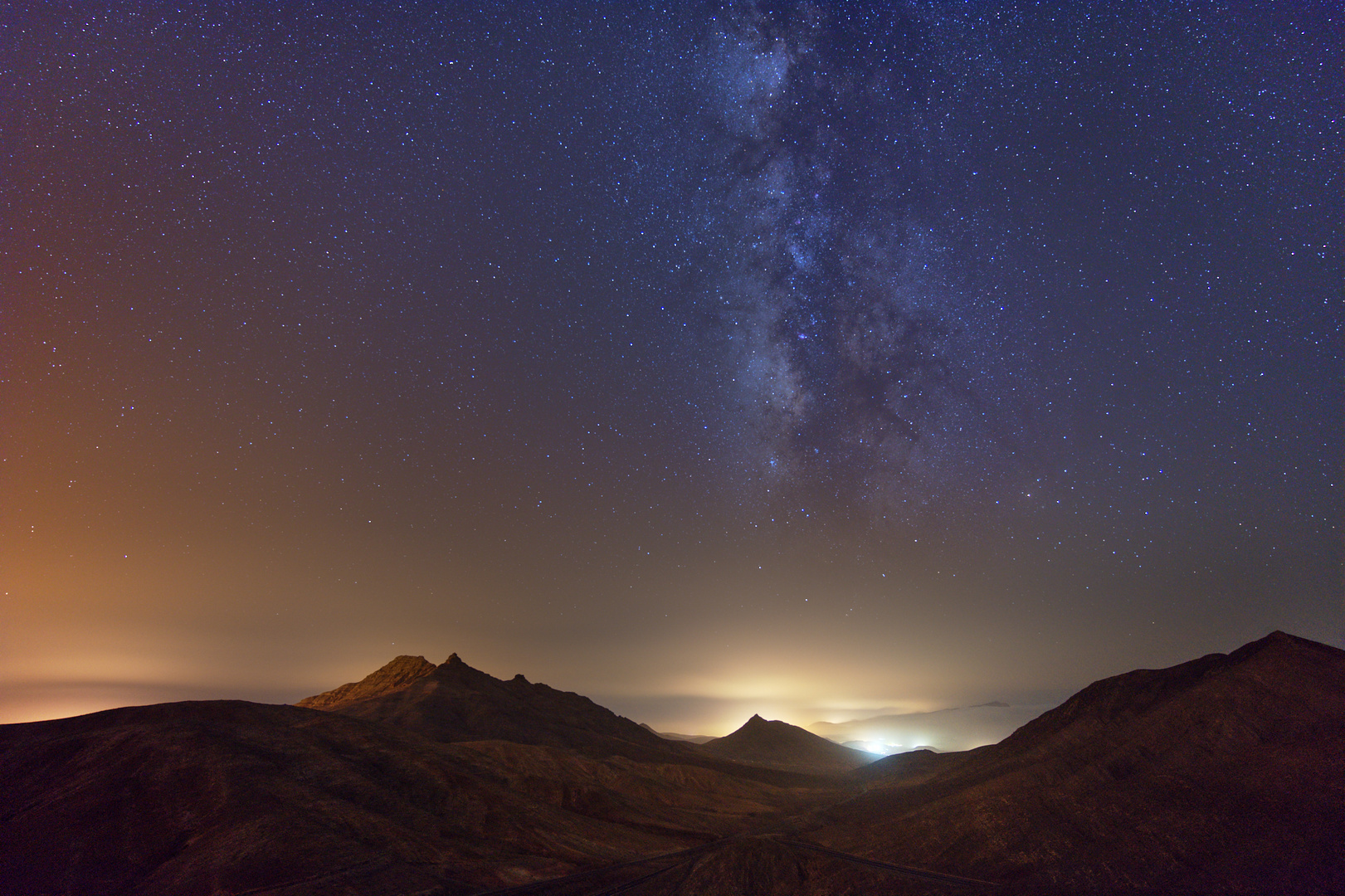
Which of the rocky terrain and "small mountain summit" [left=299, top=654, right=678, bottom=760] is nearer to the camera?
the rocky terrain

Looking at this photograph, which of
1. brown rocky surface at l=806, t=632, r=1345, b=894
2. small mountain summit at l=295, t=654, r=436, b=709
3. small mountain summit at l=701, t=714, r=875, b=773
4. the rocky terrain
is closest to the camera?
brown rocky surface at l=806, t=632, r=1345, b=894

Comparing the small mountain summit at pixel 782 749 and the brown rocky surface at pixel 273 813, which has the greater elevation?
the small mountain summit at pixel 782 749

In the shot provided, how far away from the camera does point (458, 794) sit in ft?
167

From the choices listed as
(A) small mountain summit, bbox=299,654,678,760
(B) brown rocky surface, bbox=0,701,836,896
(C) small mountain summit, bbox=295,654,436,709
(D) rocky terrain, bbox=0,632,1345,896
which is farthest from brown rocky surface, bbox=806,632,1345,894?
(C) small mountain summit, bbox=295,654,436,709

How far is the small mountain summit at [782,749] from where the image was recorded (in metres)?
145

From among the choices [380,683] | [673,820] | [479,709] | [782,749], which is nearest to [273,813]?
[673,820]

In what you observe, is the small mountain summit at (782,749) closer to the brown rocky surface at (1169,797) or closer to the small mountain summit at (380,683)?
the small mountain summit at (380,683)

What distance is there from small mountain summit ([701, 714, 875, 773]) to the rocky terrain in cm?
8861

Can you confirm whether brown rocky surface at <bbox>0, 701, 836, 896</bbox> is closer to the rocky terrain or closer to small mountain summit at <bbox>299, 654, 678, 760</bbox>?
the rocky terrain

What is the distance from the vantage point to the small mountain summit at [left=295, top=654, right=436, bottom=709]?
117062 mm

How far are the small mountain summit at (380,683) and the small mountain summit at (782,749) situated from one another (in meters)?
62.4

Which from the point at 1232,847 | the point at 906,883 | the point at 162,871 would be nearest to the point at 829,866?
the point at 906,883

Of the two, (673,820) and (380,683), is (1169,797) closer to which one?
(673,820)

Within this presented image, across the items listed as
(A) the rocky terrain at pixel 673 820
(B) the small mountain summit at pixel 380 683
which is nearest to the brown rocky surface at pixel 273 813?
(A) the rocky terrain at pixel 673 820
